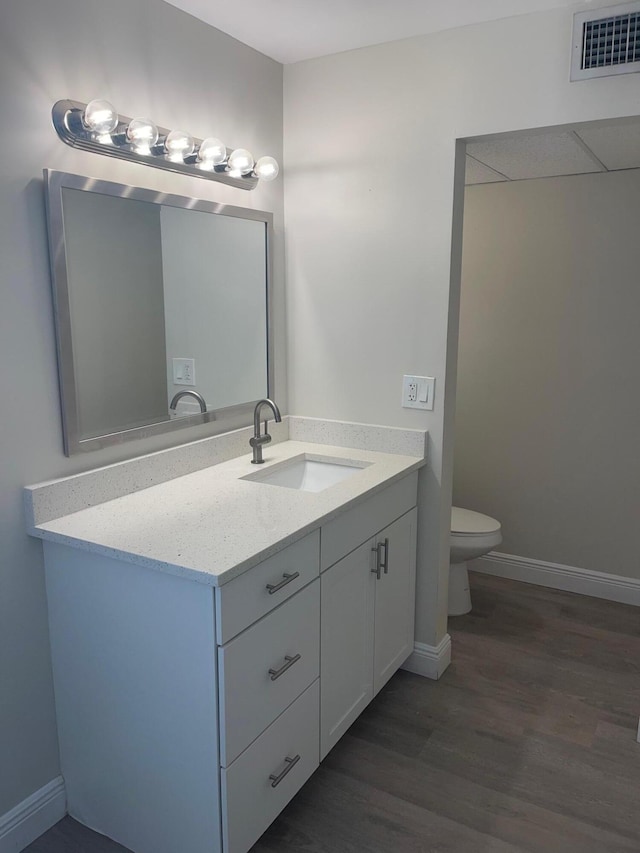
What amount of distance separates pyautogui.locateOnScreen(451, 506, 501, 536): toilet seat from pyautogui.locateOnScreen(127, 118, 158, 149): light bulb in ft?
6.52

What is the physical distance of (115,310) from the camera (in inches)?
74.0

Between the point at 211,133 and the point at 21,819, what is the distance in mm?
2075

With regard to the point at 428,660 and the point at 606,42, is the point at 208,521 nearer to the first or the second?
the point at 428,660

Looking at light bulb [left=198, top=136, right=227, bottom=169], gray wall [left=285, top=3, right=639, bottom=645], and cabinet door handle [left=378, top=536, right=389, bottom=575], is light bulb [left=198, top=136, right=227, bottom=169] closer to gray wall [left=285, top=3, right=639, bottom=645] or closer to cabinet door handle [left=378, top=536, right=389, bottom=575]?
gray wall [left=285, top=3, right=639, bottom=645]

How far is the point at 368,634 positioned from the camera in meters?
2.16

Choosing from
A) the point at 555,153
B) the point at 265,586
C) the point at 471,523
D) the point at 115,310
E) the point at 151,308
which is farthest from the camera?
the point at 471,523

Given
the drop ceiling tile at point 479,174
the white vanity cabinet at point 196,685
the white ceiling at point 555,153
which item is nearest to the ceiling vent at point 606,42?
the white ceiling at point 555,153

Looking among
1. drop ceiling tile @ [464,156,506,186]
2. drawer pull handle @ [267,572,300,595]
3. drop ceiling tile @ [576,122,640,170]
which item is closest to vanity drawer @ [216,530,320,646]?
drawer pull handle @ [267,572,300,595]

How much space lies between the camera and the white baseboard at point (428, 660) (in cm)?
255

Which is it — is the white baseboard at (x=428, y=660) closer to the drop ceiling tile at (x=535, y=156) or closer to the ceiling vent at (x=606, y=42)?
the drop ceiling tile at (x=535, y=156)

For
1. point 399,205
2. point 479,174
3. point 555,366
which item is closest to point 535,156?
point 479,174

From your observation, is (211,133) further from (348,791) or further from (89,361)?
(348,791)

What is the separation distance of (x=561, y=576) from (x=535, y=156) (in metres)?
1.98

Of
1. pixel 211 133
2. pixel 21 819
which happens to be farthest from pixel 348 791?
pixel 211 133
